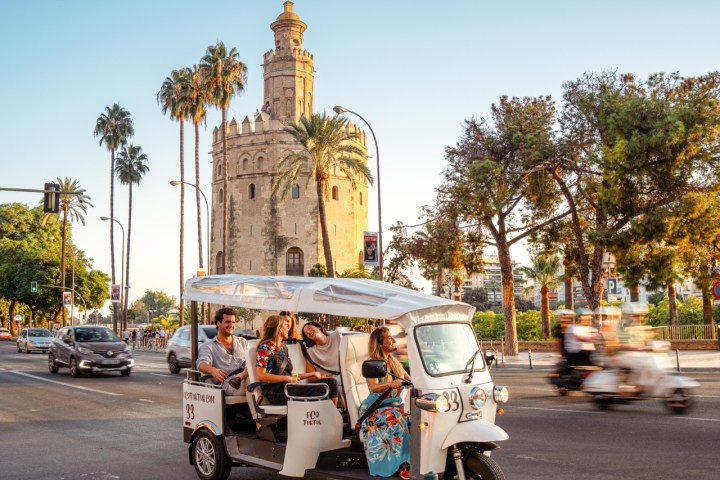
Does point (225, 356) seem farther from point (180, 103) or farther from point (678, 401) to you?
point (180, 103)

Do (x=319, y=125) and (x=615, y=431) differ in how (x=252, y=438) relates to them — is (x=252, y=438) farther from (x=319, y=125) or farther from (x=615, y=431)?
(x=319, y=125)

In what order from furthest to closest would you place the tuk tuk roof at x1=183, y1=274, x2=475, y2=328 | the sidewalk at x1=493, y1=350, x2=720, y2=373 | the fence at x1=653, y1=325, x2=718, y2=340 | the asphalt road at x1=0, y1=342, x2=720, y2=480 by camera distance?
1. the fence at x1=653, y1=325, x2=718, y2=340
2. the sidewalk at x1=493, y1=350, x2=720, y2=373
3. the asphalt road at x1=0, y1=342, x2=720, y2=480
4. the tuk tuk roof at x1=183, y1=274, x2=475, y2=328

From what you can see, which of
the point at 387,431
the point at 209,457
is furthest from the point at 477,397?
the point at 209,457

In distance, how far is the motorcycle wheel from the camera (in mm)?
12156

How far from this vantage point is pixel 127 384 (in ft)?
64.0

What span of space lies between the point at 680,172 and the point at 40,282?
6670 centimetres

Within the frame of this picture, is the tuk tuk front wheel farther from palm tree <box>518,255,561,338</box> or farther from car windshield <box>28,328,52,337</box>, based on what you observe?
palm tree <box>518,255,561,338</box>

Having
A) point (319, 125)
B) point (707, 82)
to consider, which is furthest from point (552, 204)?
point (319, 125)

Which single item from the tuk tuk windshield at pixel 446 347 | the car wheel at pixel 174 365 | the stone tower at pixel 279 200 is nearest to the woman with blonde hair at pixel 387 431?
the tuk tuk windshield at pixel 446 347

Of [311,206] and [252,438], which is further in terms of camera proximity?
[311,206]

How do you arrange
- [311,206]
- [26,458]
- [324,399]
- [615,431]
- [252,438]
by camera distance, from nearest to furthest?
[324,399] → [252,438] → [26,458] → [615,431] → [311,206]

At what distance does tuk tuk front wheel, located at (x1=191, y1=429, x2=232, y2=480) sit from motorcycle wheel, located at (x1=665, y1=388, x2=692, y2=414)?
824cm

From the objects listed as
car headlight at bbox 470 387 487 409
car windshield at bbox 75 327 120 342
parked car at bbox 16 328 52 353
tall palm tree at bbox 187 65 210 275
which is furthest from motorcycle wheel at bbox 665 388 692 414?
tall palm tree at bbox 187 65 210 275

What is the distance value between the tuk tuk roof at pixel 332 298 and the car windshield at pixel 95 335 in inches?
655
